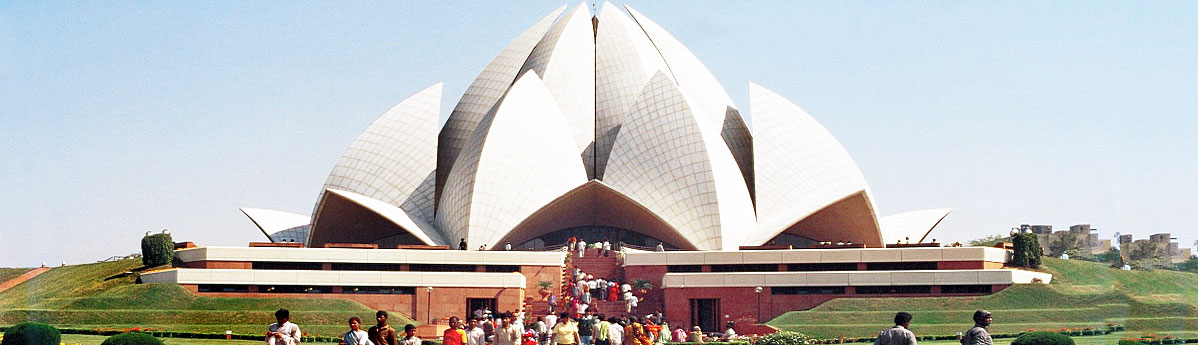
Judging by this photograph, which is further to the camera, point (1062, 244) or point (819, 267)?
point (1062, 244)

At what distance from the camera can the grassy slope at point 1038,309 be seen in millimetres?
34094

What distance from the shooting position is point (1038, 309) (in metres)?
36.1

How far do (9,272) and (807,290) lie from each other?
2688 cm

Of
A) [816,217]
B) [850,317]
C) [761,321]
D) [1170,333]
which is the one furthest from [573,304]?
[1170,333]

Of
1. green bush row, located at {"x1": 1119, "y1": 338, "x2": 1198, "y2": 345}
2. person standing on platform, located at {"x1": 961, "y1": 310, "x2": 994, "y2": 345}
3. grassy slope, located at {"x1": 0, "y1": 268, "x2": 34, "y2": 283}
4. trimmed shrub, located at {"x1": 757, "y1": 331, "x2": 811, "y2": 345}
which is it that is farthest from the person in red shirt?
grassy slope, located at {"x1": 0, "y1": 268, "x2": 34, "y2": 283}

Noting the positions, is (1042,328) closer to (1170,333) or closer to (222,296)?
(1170,333)

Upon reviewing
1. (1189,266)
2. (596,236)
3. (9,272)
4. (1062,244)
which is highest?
(1062,244)

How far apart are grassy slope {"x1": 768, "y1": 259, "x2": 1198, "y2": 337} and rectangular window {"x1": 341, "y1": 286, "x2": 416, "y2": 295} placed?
404 inches

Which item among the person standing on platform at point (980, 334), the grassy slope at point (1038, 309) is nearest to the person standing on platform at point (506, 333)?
the person standing on platform at point (980, 334)

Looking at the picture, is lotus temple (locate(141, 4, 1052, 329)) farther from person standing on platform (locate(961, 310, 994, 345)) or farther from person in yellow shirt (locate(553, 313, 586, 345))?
person standing on platform (locate(961, 310, 994, 345))

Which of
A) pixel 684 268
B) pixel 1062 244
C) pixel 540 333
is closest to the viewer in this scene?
pixel 540 333

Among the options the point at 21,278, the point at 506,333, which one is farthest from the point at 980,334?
the point at 21,278

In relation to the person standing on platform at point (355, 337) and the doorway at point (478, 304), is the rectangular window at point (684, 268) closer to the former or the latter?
the doorway at point (478, 304)

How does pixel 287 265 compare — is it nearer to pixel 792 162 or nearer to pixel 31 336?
pixel 31 336
